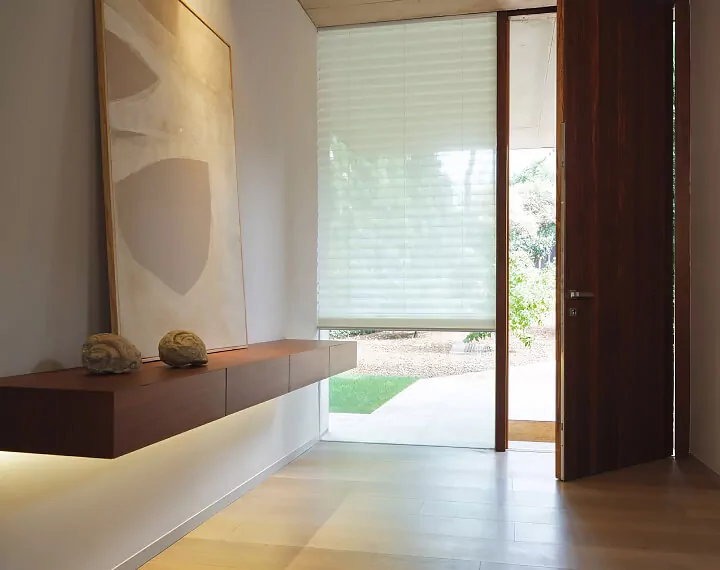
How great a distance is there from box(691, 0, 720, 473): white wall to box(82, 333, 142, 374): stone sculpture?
3.02m

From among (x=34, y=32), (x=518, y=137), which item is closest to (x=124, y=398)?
(x=34, y=32)

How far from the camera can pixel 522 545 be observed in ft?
8.34

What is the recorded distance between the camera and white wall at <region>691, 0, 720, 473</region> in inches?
144

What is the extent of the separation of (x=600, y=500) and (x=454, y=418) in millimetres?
1705

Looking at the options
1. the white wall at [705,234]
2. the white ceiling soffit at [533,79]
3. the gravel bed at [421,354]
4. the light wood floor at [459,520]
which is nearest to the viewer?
the light wood floor at [459,520]

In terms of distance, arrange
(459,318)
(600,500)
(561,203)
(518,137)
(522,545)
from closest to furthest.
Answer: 1. (522,545)
2. (600,500)
3. (561,203)
4. (459,318)
5. (518,137)

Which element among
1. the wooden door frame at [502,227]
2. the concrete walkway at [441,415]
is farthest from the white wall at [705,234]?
Result: the concrete walkway at [441,415]

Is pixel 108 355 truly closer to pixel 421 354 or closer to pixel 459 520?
pixel 459 520

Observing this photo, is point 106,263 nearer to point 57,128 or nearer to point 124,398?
point 57,128

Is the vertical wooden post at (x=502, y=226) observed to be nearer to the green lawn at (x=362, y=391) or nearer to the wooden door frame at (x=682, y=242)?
the wooden door frame at (x=682, y=242)

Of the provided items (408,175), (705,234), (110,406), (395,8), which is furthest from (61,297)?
(705,234)

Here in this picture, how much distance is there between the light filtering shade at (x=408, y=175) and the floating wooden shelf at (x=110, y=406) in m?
2.28

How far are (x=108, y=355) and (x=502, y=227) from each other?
2898 mm

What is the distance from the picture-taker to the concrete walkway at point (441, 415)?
452cm
